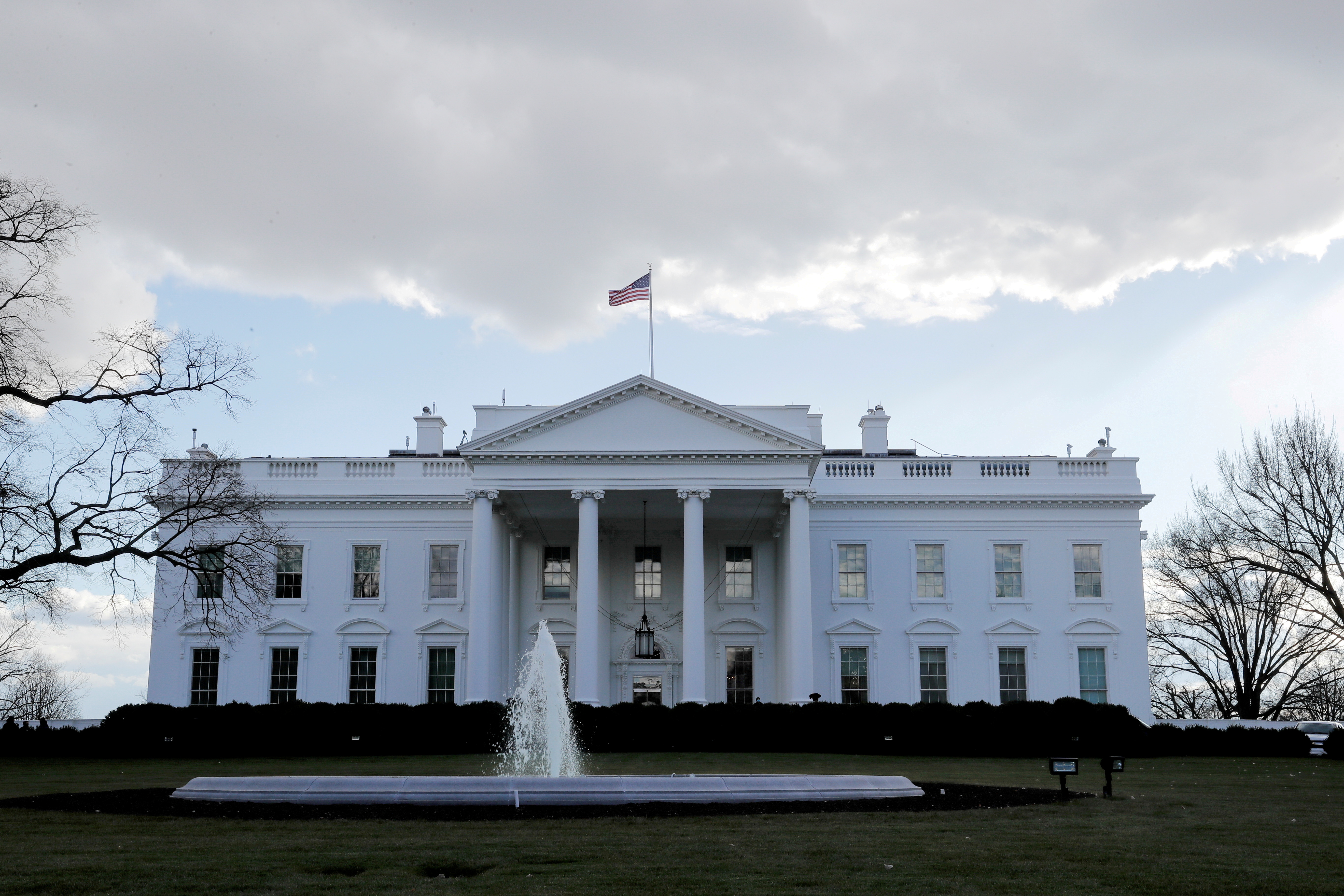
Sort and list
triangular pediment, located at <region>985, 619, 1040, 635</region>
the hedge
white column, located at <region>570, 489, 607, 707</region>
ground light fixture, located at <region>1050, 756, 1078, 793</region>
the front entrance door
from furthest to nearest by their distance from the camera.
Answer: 1. the front entrance door
2. triangular pediment, located at <region>985, 619, 1040, 635</region>
3. white column, located at <region>570, 489, 607, 707</region>
4. the hedge
5. ground light fixture, located at <region>1050, 756, 1078, 793</region>

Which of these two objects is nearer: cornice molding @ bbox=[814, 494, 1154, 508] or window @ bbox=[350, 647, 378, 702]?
window @ bbox=[350, 647, 378, 702]

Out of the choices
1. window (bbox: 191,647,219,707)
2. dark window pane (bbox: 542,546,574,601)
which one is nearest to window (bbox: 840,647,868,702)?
dark window pane (bbox: 542,546,574,601)

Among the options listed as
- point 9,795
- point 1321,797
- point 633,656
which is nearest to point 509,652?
point 633,656

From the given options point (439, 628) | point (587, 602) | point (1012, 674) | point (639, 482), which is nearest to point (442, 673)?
point (439, 628)

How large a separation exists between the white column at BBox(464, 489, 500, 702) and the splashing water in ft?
3.77

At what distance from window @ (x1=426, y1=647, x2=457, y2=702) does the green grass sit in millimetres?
22961

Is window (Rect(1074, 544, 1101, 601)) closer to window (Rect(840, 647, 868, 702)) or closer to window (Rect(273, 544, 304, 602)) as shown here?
window (Rect(840, 647, 868, 702))

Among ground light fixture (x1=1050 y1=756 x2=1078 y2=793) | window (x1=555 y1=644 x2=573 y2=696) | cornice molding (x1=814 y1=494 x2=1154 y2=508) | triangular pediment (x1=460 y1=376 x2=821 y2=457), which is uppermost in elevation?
triangular pediment (x1=460 y1=376 x2=821 y2=457)

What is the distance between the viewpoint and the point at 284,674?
126 ft

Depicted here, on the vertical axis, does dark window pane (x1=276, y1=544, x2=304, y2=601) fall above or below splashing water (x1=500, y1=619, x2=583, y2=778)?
above

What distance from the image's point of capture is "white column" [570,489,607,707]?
33750mm

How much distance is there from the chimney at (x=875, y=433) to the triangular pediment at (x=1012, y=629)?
25.5ft

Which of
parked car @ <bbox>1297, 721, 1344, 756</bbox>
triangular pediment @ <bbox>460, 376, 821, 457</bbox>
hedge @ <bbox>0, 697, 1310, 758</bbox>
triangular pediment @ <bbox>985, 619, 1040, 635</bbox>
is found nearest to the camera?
hedge @ <bbox>0, 697, 1310, 758</bbox>

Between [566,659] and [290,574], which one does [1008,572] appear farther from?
[290,574]
